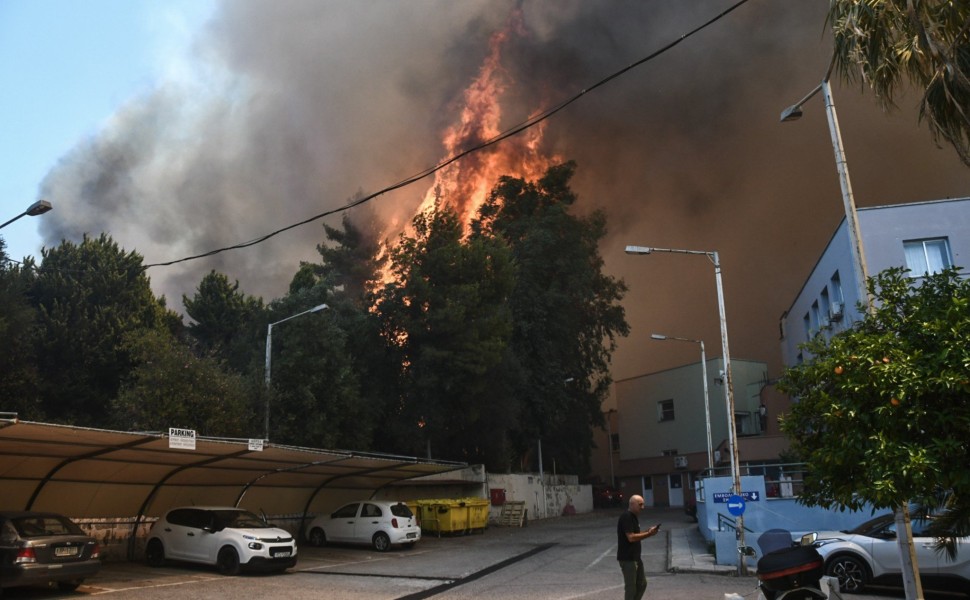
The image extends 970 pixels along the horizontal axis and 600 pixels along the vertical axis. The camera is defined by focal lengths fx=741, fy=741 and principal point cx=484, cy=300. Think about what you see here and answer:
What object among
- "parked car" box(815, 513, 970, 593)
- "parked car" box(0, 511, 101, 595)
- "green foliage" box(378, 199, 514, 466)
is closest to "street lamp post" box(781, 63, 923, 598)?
"parked car" box(815, 513, 970, 593)

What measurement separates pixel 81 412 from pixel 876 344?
35.8m

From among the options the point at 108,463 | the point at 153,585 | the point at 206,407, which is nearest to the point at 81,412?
the point at 206,407

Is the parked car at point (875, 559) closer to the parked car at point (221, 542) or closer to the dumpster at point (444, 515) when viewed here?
the parked car at point (221, 542)

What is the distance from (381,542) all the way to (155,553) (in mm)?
7854

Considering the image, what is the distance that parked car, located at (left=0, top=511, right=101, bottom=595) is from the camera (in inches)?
518

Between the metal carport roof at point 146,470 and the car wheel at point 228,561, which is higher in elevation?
the metal carport roof at point 146,470

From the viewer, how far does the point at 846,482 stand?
7820 millimetres

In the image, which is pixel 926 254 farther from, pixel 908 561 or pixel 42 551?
pixel 42 551

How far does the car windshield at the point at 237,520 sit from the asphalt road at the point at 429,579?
1205 mm

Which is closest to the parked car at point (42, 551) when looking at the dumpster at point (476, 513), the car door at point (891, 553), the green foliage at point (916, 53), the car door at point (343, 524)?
the car door at point (343, 524)

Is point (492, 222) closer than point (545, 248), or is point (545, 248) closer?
point (545, 248)

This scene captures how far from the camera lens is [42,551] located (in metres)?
13.6

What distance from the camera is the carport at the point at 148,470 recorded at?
49.7ft

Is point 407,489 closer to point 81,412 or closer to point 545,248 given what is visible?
point 81,412
